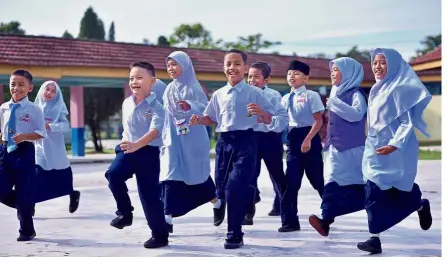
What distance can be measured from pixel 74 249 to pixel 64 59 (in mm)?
9058

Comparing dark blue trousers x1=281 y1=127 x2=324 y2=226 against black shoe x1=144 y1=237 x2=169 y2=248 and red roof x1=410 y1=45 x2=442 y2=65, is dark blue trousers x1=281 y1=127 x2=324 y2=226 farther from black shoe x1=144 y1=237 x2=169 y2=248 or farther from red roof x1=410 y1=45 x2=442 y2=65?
red roof x1=410 y1=45 x2=442 y2=65

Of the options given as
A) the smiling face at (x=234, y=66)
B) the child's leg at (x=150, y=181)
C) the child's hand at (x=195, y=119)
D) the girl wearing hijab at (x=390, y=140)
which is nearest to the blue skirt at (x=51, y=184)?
the child's leg at (x=150, y=181)

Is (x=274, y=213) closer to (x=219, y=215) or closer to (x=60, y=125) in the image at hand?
(x=219, y=215)

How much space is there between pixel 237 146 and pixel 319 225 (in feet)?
3.06

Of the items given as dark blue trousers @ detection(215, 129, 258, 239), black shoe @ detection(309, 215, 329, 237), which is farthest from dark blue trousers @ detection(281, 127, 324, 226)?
dark blue trousers @ detection(215, 129, 258, 239)

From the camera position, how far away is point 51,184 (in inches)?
252

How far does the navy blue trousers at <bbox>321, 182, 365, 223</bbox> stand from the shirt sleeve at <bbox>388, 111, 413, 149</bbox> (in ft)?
2.64

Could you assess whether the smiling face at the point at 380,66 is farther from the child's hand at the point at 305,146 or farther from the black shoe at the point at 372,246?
the black shoe at the point at 372,246

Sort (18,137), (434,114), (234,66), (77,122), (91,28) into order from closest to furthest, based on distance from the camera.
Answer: (234,66) → (18,137) → (77,122) → (434,114) → (91,28)

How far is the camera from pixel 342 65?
16.7 feet

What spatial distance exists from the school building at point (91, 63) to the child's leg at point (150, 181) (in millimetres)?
6426

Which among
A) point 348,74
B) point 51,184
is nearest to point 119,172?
point 348,74

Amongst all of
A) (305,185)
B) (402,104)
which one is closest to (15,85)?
(402,104)

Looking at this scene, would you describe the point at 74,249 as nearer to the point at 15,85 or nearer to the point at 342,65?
the point at 15,85
